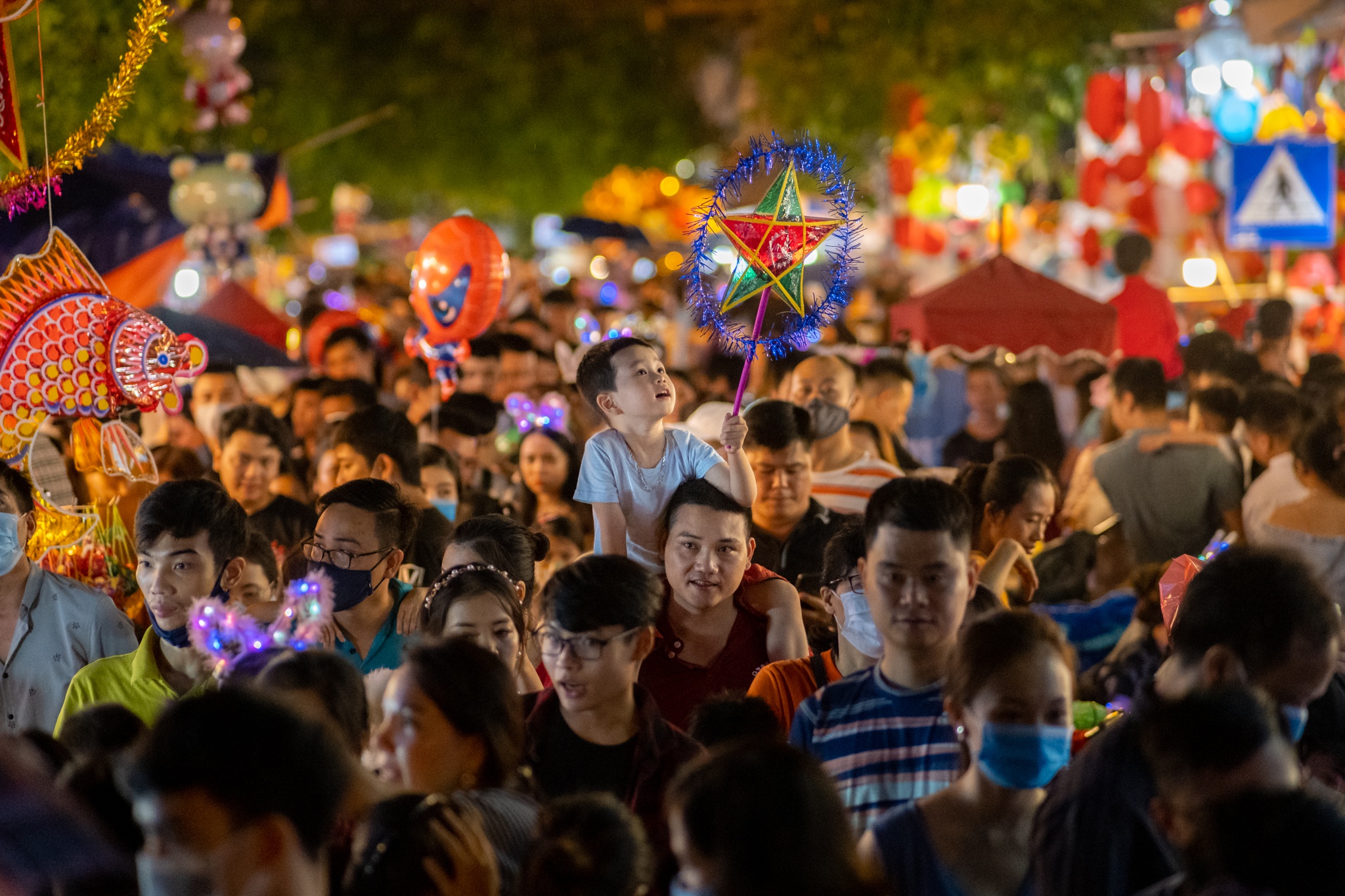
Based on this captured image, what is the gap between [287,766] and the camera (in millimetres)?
2467

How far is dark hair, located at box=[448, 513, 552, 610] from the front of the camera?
459 cm

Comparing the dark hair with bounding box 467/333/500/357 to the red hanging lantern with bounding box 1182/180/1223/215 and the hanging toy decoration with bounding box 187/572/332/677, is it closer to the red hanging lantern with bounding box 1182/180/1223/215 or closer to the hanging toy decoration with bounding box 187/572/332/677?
the hanging toy decoration with bounding box 187/572/332/677

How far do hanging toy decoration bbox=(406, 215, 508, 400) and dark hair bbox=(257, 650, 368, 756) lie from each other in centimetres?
501

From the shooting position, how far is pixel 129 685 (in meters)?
4.12

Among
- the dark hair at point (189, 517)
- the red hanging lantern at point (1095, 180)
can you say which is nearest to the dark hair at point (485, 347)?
the dark hair at point (189, 517)

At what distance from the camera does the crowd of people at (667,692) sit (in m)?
2.41

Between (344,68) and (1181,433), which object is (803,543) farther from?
(344,68)

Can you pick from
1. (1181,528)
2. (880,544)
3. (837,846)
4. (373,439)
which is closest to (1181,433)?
(1181,528)

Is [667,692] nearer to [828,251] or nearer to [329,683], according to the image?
[329,683]

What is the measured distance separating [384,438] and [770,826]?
417 centimetres

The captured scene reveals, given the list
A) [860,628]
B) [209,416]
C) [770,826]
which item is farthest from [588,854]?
[209,416]

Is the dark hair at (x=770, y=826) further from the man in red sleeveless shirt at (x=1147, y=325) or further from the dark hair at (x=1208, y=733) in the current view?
the man in red sleeveless shirt at (x=1147, y=325)

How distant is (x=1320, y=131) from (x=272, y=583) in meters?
14.8

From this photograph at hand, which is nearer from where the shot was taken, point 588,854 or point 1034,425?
point 588,854
